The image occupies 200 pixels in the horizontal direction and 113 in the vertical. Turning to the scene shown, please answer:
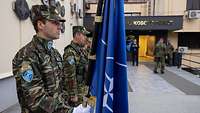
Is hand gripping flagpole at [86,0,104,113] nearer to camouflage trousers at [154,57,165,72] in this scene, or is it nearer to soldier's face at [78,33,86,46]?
soldier's face at [78,33,86,46]

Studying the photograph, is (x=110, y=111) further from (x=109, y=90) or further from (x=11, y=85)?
(x=11, y=85)

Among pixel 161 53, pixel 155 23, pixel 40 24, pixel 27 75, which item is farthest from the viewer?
pixel 155 23

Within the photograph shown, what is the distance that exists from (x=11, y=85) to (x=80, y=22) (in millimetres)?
13992

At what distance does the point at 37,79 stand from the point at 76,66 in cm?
203

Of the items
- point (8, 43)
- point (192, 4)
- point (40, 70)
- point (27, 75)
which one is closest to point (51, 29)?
point (40, 70)

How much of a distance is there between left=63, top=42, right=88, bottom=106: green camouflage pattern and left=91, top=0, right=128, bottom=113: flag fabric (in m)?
1.31

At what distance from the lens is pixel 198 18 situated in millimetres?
22219

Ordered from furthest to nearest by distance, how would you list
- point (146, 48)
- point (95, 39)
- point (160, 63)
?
point (146, 48) < point (160, 63) < point (95, 39)

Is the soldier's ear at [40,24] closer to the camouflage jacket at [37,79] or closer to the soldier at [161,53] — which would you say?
the camouflage jacket at [37,79]

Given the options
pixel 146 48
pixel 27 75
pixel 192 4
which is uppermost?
pixel 192 4

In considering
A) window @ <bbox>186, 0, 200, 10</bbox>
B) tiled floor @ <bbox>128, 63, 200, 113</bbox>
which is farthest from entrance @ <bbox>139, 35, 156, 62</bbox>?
tiled floor @ <bbox>128, 63, 200, 113</bbox>

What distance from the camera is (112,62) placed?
2668mm

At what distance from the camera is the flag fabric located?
2674 mm

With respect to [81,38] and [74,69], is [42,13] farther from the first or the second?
[81,38]
